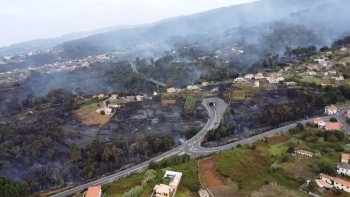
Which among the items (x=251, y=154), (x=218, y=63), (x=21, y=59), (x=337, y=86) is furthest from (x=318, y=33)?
(x=21, y=59)

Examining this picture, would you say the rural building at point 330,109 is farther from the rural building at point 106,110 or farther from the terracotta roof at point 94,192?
the terracotta roof at point 94,192

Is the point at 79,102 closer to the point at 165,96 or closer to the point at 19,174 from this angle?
the point at 165,96

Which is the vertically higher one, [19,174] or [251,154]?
[251,154]

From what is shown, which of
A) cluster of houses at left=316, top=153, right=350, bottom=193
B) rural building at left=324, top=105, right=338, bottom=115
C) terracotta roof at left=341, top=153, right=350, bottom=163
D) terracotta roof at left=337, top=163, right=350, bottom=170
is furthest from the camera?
rural building at left=324, top=105, right=338, bottom=115

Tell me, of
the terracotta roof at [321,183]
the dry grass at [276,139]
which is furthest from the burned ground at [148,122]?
the terracotta roof at [321,183]

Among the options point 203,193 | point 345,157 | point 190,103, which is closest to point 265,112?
point 190,103

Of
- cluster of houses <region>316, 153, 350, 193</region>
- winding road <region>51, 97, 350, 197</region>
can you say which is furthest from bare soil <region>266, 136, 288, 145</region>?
cluster of houses <region>316, 153, 350, 193</region>

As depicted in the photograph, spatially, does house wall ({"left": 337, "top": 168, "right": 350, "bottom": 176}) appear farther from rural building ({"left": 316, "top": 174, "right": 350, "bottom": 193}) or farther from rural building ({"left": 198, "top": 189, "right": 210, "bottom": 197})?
rural building ({"left": 198, "top": 189, "right": 210, "bottom": 197})

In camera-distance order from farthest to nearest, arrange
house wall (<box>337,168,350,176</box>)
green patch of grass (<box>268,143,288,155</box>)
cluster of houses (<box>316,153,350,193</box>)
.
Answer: green patch of grass (<box>268,143,288,155</box>), house wall (<box>337,168,350,176</box>), cluster of houses (<box>316,153,350,193</box>)

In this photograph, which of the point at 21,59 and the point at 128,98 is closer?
the point at 128,98
